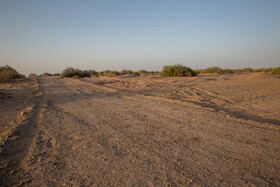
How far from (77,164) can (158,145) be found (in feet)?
4.29

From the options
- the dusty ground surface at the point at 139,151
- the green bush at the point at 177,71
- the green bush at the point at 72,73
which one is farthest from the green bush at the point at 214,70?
the dusty ground surface at the point at 139,151

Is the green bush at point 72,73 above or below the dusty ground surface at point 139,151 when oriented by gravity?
above

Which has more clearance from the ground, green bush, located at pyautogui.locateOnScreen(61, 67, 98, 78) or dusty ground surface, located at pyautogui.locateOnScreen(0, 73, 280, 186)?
green bush, located at pyautogui.locateOnScreen(61, 67, 98, 78)

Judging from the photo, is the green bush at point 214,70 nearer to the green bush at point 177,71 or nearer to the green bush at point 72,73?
the green bush at point 177,71

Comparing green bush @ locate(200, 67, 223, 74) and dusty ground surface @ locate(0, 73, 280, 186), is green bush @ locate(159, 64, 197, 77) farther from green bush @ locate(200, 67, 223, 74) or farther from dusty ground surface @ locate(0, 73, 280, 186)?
dusty ground surface @ locate(0, 73, 280, 186)

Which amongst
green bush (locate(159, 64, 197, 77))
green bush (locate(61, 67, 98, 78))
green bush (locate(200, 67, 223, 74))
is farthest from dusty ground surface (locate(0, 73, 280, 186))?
green bush (locate(61, 67, 98, 78))

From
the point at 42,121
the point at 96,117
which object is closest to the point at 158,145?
the point at 96,117

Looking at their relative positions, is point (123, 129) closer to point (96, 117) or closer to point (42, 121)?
point (96, 117)

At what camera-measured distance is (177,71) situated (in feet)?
61.4

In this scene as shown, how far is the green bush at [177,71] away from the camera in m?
18.4

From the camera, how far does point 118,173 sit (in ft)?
6.24

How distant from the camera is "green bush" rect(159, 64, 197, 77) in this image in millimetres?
18406

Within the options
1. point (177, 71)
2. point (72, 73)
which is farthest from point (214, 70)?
point (72, 73)

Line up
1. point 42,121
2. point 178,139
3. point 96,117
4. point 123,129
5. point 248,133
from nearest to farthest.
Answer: point 178,139
point 248,133
point 123,129
point 42,121
point 96,117
